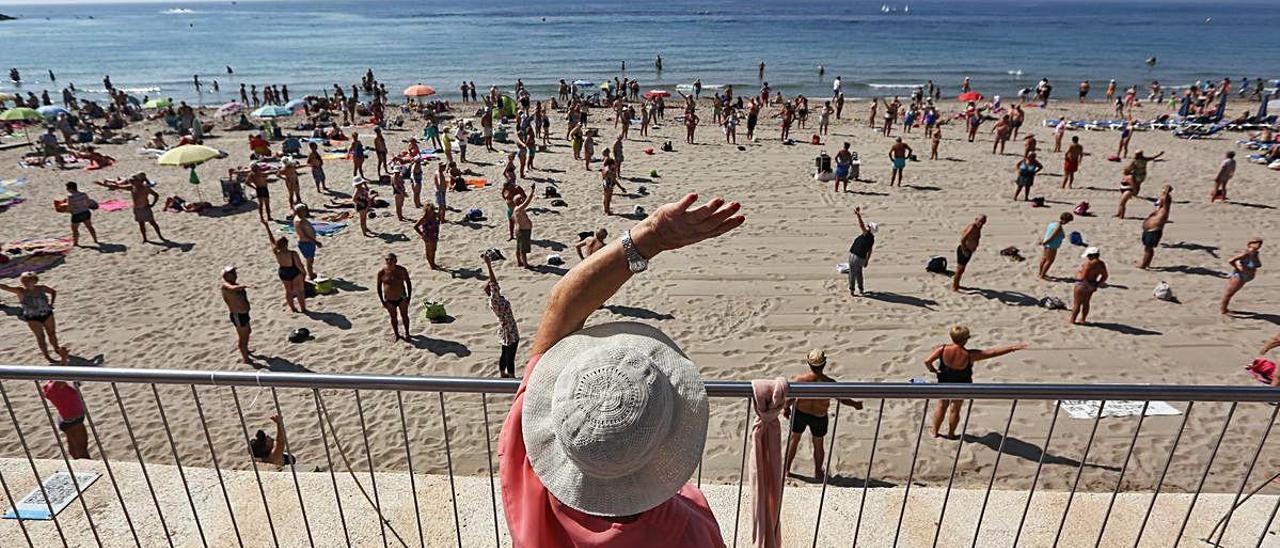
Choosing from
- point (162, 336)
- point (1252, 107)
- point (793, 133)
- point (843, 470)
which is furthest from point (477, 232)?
point (1252, 107)

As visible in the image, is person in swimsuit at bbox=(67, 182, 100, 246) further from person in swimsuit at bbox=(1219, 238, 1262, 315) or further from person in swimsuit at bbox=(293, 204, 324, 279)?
person in swimsuit at bbox=(1219, 238, 1262, 315)

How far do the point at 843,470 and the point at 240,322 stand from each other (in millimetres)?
8588

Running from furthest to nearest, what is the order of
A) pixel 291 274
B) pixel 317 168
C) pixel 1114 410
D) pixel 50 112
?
1. pixel 50 112
2. pixel 317 168
3. pixel 291 274
4. pixel 1114 410

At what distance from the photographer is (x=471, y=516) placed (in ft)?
14.4

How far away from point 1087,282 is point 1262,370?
2315 mm

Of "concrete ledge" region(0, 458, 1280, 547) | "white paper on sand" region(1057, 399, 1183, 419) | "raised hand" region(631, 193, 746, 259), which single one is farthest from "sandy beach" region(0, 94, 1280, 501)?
"raised hand" region(631, 193, 746, 259)

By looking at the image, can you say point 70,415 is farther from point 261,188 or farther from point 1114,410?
point 1114,410

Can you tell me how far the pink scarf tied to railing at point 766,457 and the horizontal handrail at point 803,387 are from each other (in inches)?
10.1

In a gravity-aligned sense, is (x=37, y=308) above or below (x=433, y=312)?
above

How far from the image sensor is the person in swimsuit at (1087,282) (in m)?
10.2

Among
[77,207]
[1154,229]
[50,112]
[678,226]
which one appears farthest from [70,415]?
[50,112]

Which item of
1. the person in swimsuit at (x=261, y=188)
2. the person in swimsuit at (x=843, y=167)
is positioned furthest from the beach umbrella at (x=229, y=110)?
the person in swimsuit at (x=843, y=167)

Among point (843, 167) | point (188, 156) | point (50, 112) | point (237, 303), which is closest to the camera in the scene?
point (237, 303)

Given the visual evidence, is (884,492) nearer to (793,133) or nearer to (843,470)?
(843,470)
